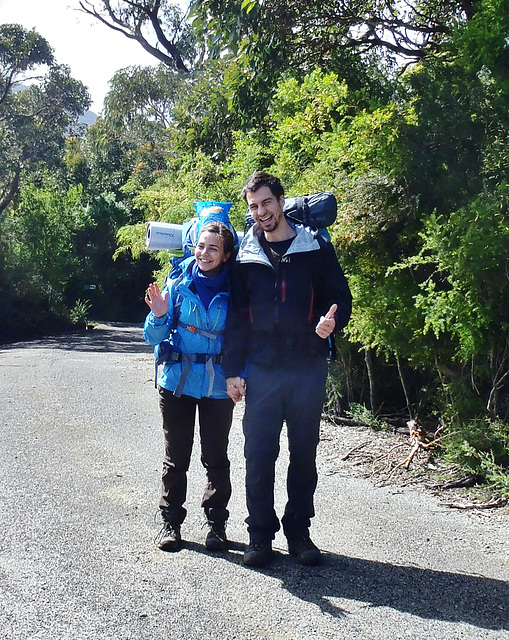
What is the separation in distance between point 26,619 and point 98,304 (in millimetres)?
37055

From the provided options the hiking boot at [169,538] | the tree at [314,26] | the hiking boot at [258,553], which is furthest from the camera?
the tree at [314,26]

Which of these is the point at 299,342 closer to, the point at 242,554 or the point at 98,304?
the point at 242,554

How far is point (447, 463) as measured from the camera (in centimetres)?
599

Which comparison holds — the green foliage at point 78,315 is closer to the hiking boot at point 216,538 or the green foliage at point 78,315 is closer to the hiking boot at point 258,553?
the hiking boot at point 216,538

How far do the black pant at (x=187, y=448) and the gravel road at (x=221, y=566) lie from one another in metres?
0.23

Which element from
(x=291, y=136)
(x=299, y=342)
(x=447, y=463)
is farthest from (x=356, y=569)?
(x=291, y=136)

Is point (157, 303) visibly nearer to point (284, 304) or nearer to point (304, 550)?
point (284, 304)

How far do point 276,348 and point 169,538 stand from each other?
3.96ft

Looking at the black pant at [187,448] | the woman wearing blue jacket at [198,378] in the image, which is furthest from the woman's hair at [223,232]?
the black pant at [187,448]

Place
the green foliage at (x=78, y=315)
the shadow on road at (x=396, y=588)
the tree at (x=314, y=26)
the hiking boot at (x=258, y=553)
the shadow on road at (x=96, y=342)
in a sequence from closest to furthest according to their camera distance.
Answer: the shadow on road at (x=396, y=588)
the hiking boot at (x=258, y=553)
the tree at (x=314, y=26)
the shadow on road at (x=96, y=342)
the green foliage at (x=78, y=315)

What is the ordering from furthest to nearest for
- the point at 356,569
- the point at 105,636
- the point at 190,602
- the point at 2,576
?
the point at 356,569 < the point at 2,576 < the point at 190,602 < the point at 105,636

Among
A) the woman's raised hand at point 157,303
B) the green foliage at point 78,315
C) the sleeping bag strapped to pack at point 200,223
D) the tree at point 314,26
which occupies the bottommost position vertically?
the green foliage at point 78,315

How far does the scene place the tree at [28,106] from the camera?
108 ft

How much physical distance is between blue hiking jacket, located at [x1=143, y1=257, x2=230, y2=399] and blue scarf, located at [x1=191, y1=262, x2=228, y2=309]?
0.11ft
